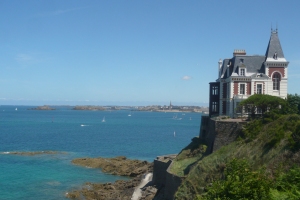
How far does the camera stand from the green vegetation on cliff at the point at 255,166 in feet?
55.8

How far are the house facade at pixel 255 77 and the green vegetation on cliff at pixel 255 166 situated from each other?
14.0ft

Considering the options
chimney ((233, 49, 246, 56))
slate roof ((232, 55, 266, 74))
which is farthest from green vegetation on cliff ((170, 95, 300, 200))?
chimney ((233, 49, 246, 56))

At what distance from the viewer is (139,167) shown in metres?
48.0

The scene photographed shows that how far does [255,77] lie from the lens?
3425 centimetres

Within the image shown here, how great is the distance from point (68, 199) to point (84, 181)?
7.22 m

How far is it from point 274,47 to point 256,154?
14.8 metres

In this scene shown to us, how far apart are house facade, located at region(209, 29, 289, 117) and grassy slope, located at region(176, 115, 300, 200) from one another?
664 cm

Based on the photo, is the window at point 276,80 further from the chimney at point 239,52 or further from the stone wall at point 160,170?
the stone wall at point 160,170

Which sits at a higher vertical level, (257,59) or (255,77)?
(257,59)

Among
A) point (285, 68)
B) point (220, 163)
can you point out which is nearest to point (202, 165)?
point (220, 163)

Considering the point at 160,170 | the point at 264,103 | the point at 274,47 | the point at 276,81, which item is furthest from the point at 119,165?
the point at 274,47

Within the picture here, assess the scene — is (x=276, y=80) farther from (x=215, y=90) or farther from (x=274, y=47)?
(x=215, y=90)

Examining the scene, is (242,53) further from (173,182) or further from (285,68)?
(173,182)

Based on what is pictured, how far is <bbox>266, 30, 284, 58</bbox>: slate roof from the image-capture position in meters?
34.9
